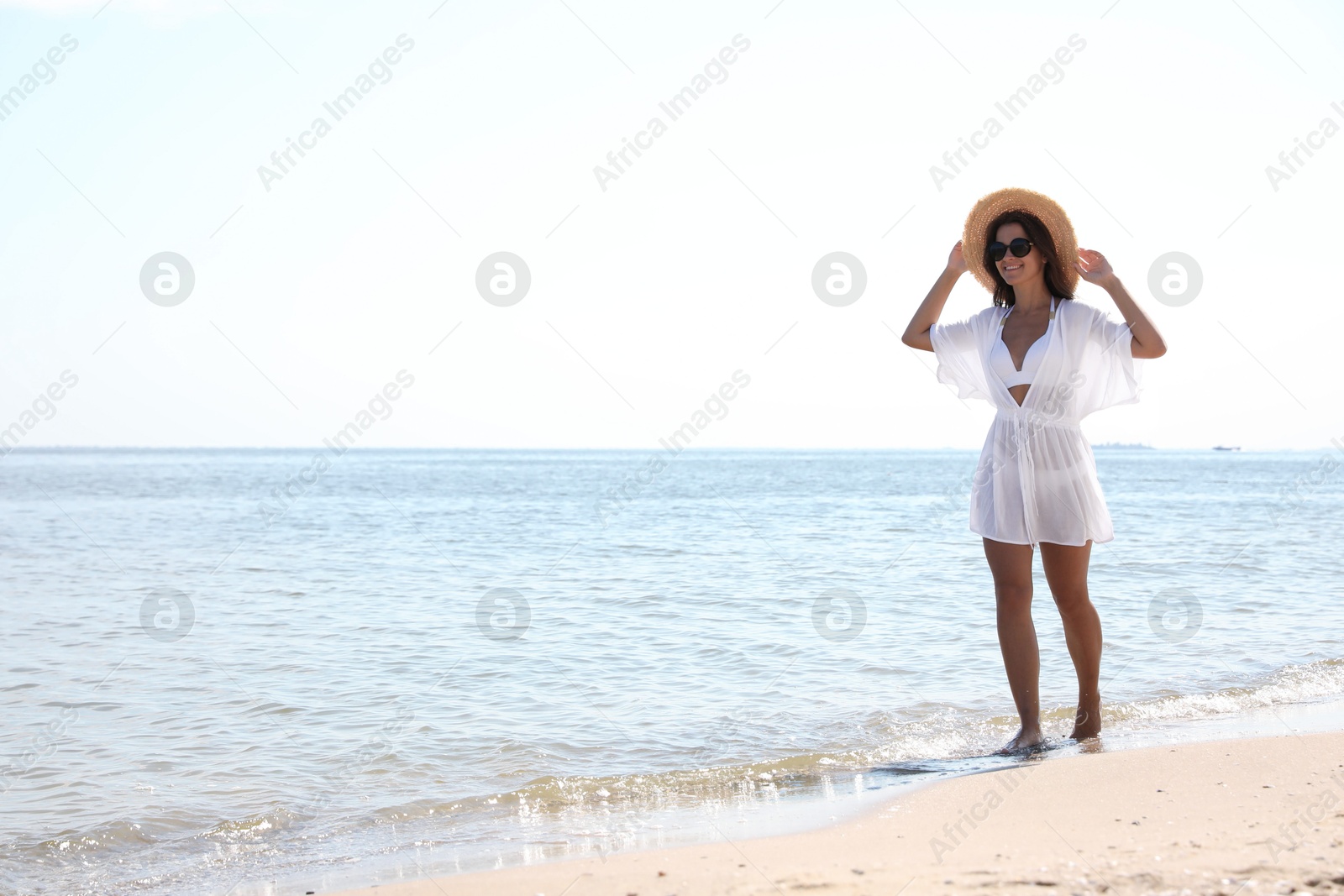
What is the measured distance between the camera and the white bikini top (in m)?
3.82

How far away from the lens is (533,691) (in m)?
5.64

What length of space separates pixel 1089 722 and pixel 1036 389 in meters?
1.40

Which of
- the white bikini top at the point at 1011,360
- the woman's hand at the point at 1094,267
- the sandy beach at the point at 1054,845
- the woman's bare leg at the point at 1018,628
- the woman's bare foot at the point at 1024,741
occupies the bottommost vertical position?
the sandy beach at the point at 1054,845

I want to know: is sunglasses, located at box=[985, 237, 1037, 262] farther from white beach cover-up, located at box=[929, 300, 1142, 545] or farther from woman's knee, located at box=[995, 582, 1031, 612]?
woman's knee, located at box=[995, 582, 1031, 612]

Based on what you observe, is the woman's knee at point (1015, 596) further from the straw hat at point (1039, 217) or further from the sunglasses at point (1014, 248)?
the sunglasses at point (1014, 248)

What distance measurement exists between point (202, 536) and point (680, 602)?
10.9 meters

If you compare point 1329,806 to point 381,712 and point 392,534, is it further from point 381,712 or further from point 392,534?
point 392,534

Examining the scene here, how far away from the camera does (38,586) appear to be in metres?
10.1

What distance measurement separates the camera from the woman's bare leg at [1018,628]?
3.93m

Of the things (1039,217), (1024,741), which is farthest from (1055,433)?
(1024,741)

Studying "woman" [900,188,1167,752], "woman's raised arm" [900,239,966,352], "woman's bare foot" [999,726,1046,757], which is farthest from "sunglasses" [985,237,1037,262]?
"woman's bare foot" [999,726,1046,757]

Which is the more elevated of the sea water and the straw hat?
the straw hat

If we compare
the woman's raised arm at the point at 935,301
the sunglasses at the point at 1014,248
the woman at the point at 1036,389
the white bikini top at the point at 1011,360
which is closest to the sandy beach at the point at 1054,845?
the woman at the point at 1036,389

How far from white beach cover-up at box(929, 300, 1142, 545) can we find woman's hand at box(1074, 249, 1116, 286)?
10 cm
